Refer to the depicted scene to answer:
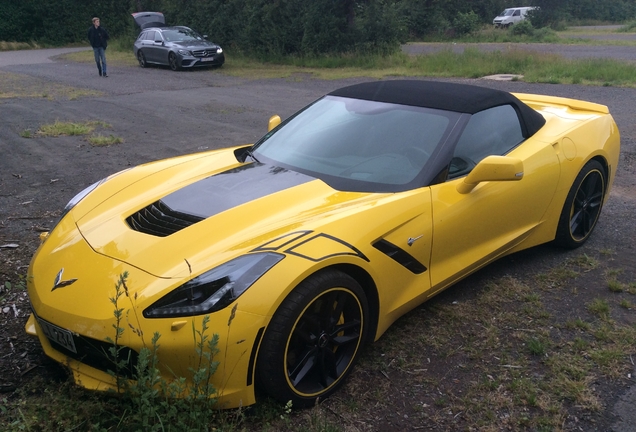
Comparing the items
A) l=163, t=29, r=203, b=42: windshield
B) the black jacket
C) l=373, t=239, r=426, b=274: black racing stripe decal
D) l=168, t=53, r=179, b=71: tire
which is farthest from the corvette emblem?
l=163, t=29, r=203, b=42: windshield

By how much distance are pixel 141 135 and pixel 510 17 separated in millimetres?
38059

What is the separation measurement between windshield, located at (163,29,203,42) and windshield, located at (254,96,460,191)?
17.4 metres

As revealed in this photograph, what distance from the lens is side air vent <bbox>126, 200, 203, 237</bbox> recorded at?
2942 millimetres

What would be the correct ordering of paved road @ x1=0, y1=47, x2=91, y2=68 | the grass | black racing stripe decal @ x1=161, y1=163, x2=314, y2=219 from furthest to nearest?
paved road @ x1=0, y1=47, x2=91, y2=68 → the grass → black racing stripe decal @ x1=161, y1=163, x2=314, y2=219

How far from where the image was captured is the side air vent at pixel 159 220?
2942 millimetres

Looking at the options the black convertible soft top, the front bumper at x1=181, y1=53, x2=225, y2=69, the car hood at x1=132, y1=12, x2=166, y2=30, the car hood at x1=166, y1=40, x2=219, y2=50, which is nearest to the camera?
the black convertible soft top

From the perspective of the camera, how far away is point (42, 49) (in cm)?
3428

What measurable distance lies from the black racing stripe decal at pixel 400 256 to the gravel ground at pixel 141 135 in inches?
44.6

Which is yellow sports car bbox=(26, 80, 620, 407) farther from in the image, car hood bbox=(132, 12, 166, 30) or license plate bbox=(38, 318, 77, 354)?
car hood bbox=(132, 12, 166, 30)

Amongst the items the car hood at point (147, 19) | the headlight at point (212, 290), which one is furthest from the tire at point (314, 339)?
the car hood at point (147, 19)

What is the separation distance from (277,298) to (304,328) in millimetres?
264

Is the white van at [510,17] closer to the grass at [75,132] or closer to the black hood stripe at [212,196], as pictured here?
the grass at [75,132]

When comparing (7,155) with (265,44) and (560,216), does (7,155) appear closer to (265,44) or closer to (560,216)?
(560,216)

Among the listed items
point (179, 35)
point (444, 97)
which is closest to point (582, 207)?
point (444, 97)
